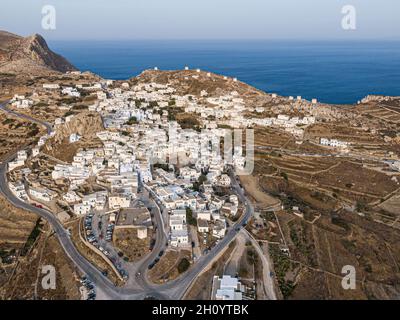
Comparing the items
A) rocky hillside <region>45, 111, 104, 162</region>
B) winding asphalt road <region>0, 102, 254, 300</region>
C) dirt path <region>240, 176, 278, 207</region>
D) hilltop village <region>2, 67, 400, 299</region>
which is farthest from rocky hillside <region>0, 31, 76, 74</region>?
dirt path <region>240, 176, 278, 207</region>

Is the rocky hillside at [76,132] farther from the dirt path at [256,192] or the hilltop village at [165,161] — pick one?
the dirt path at [256,192]

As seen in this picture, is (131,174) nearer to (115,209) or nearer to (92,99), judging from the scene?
(115,209)

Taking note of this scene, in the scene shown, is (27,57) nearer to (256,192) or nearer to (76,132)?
(76,132)

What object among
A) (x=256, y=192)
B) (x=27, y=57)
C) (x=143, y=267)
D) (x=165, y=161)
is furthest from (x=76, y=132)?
(x=27, y=57)

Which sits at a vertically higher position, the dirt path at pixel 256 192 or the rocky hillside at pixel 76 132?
the rocky hillside at pixel 76 132

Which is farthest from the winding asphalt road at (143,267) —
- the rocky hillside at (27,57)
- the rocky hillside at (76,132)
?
the rocky hillside at (27,57)

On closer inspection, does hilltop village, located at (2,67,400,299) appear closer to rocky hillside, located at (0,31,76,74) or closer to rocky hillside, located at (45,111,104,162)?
rocky hillside, located at (45,111,104,162)
